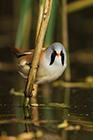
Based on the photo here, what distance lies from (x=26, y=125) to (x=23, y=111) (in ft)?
1.38

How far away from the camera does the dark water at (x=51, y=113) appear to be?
4117 mm

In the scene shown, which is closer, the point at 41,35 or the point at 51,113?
the point at 41,35

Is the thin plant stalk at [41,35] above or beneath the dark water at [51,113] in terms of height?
above

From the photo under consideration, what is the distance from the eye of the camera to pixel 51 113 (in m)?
4.67

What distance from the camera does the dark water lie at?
412 cm

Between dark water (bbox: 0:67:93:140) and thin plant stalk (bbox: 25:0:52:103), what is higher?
thin plant stalk (bbox: 25:0:52:103)

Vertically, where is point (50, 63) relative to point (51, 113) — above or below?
above

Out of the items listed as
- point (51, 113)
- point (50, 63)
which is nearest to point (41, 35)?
point (50, 63)

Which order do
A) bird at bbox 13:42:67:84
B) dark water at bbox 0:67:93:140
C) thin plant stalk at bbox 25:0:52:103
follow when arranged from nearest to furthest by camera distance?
dark water at bbox 0:67:93:140 < thin plant stalk at bbox 25:0:52:103 < bird at bbox 13:42:67:84

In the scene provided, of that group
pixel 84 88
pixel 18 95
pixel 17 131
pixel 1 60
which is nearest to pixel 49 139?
pixel 17 131

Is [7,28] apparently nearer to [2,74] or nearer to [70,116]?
[2,74]

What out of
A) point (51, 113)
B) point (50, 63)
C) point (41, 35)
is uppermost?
point (41, 35)

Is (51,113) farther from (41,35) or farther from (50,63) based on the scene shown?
(41,35)

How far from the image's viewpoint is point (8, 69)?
22.4 feet
